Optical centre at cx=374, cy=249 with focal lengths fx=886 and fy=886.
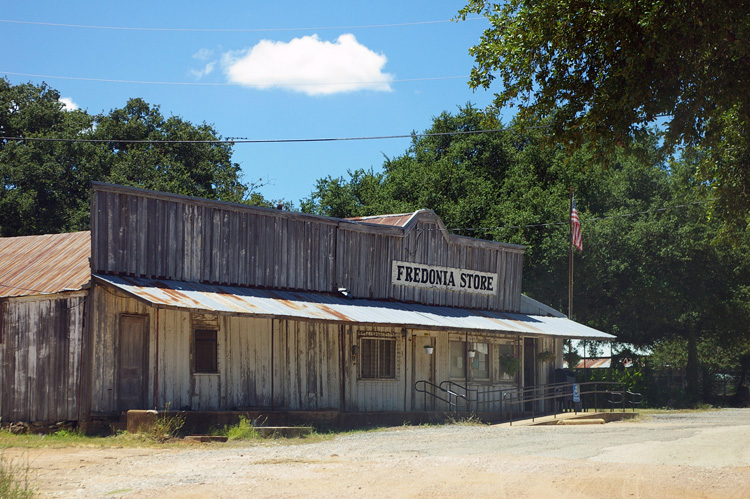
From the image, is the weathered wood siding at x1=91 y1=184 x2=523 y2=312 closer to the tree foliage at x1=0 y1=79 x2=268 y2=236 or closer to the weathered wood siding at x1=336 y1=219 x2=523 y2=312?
the weathered wood siding at x1=336 y1=219 x2=523 y2=312

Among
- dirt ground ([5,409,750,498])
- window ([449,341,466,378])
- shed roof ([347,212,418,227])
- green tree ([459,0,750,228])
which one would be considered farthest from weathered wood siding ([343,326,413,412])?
green tree ([459,0,750,228])

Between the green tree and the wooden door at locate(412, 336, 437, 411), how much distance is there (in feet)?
40.3

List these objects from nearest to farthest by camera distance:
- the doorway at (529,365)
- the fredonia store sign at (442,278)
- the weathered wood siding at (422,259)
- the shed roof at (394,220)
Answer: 1. the weathered wood siding at (422,259)
2. the fredonia store sign at (442,278)
3. the shed roof at (394,220)
4. the doorway at (529,365)

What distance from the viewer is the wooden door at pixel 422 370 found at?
26078mm

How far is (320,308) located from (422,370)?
543 centimetres

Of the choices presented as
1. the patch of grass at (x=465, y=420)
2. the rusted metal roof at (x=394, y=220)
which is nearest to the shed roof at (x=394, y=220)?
the rusted metal roof at (x=394, y=220)

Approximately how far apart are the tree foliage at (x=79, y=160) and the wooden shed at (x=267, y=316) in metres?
19.2

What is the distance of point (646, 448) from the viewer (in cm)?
1598

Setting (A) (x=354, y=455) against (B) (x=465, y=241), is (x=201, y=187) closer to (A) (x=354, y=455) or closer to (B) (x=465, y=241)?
(B) (x=465, y=241)

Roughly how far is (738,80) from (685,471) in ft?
19.1

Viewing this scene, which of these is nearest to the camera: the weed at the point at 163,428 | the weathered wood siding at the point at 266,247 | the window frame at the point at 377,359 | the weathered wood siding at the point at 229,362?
the weed at the point at 163,428

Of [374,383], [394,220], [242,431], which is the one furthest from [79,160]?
[242,431]

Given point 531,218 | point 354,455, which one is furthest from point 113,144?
point 354,455

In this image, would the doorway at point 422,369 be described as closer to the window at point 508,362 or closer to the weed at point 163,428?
the window at point 508,362
